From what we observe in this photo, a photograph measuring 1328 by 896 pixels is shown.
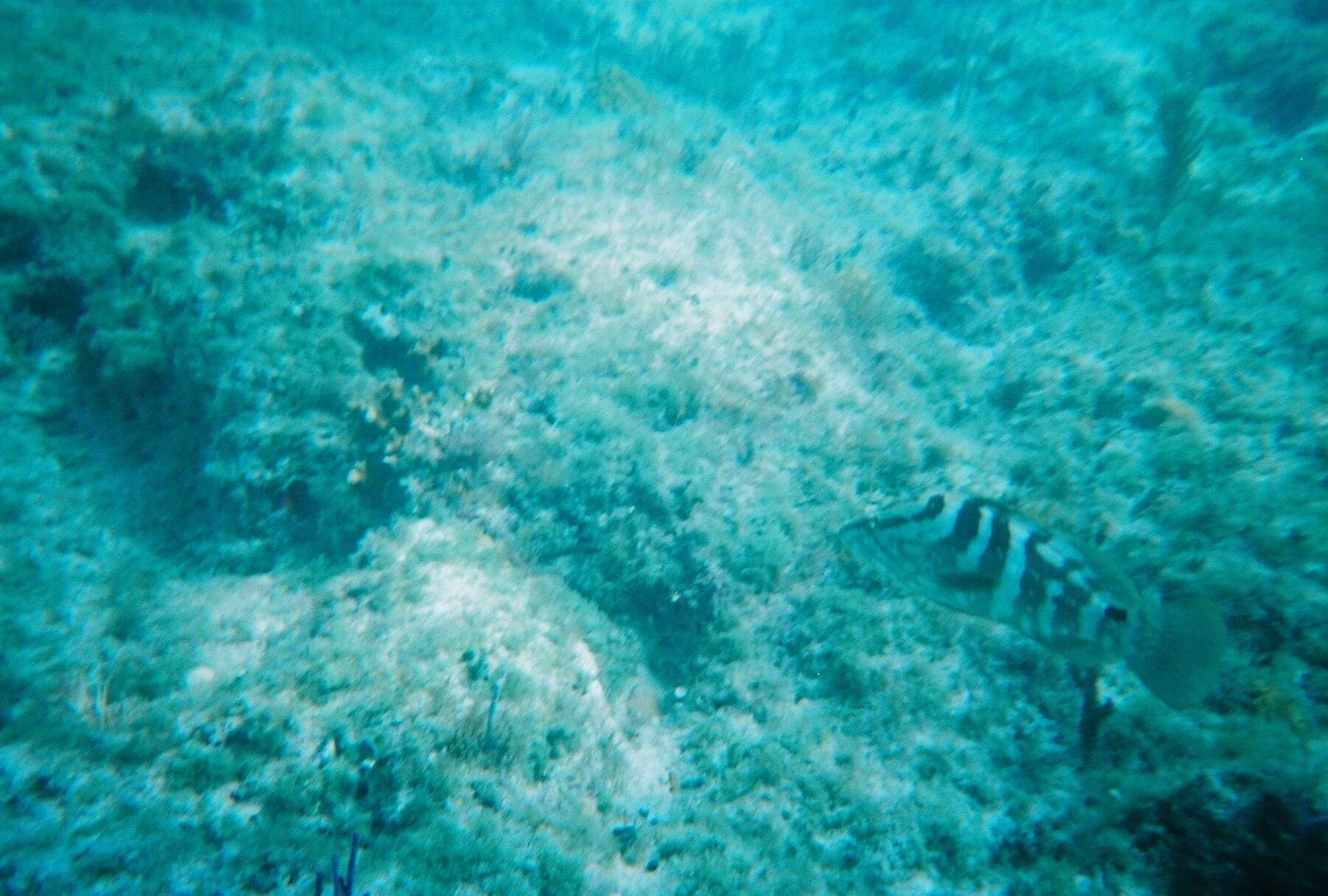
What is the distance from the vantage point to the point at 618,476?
4293 mm

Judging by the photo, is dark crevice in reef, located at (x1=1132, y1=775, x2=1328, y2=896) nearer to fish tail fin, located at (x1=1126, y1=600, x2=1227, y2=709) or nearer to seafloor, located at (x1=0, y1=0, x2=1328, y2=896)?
seafloor, located at (x1=0, y1=0, x2=1328, y2=896)

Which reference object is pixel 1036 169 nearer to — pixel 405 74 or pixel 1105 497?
pixel 1105 497

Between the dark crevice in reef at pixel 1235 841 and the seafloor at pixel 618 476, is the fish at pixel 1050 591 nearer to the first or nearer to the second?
the dark crevice in reef at pixel 1235 841

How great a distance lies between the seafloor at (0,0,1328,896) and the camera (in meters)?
2.77

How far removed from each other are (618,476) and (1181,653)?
10.4 ft

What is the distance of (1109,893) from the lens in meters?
2.23

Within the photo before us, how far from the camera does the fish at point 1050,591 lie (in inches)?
85.0

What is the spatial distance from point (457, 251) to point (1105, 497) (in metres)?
6.20

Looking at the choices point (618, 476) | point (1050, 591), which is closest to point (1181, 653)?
point (1050, 591)

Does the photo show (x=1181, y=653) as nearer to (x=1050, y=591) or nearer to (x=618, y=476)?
(x=1050, y=591)

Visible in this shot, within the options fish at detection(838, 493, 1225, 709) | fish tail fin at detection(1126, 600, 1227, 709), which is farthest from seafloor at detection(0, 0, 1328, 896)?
fish at detection(838, 493, 1225, 709)

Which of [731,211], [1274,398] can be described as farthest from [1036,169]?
[1274,398]

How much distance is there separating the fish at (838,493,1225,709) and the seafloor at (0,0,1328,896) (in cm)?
52

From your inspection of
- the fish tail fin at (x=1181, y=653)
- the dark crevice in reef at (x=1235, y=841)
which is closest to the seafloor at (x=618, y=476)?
the dark crevice in reef at (x=1235, y=841)
